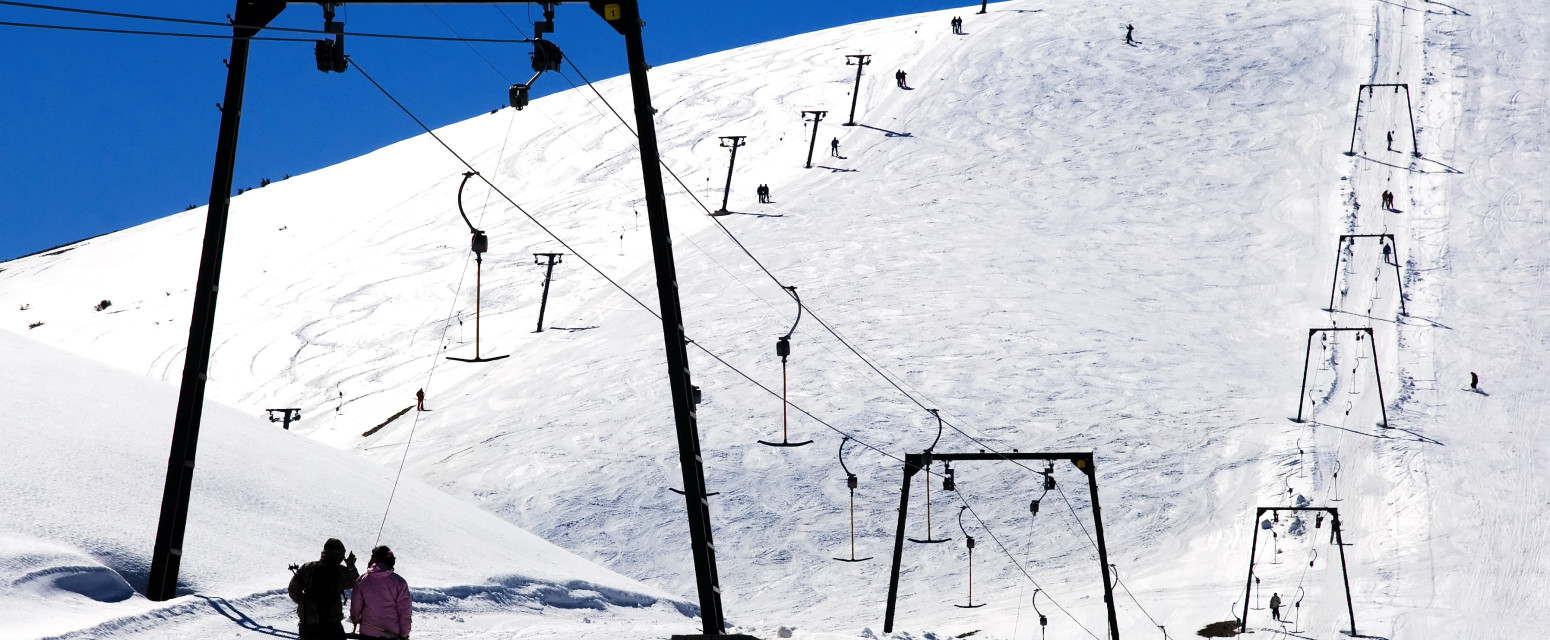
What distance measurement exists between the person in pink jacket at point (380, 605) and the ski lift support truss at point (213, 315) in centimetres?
367

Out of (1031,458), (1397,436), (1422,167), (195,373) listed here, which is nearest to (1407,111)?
(1422,167)

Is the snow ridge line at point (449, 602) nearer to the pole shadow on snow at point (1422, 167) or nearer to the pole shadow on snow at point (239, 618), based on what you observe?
the pole shadow on snow at point (239, 618)

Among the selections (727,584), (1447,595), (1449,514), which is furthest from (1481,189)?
(727,584)

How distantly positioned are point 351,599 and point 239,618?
156 inches

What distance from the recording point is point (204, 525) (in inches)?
631

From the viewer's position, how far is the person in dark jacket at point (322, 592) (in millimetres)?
10359

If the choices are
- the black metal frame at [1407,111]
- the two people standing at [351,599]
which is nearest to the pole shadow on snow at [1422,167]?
the black metal frame at [1407,111]

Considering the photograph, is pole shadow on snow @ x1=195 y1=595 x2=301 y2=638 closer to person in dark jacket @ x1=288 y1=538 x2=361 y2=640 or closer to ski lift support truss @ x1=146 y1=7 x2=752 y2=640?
ski lift support truss @ x1=146 y1=7 x2=752 y2=640

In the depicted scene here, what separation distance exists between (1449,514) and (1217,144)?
2961 centimetres

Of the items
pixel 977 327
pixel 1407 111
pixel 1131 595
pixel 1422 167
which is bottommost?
pixel 1131 595

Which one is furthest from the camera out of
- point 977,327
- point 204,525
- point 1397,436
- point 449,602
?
point 977,327

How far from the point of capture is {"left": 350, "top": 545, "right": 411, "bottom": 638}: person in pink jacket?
10.2m

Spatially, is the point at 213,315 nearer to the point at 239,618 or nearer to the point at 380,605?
the point at 239,618

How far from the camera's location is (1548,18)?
71.9 metres
